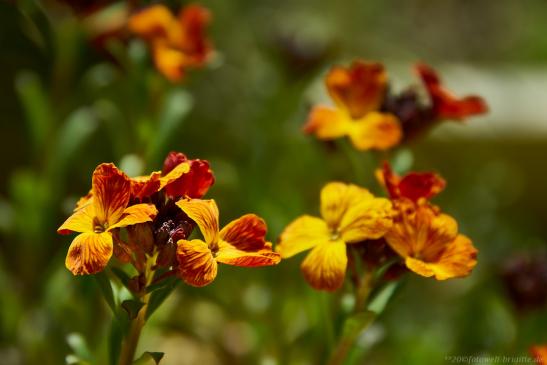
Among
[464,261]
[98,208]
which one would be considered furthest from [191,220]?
[464,261]

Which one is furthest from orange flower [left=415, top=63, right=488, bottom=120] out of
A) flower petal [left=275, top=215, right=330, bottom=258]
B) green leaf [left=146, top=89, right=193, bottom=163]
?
green leaf [left=146, top=89, right=193, bottom=163]

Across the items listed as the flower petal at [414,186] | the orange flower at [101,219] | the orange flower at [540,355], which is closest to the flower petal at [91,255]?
the orange flower at [101,219]

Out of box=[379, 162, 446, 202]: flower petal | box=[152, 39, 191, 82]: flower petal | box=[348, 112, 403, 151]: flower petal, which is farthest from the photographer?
box=[152, 39, 191, 82]: flower petal

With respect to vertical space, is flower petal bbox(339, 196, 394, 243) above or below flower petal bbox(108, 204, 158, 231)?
below

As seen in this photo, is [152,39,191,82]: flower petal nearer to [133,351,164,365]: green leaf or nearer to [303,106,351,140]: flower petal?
[303,106,351,140]: flower petal

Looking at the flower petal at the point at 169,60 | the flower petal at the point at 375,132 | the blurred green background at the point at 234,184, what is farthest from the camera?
the blurred green background at the point at 234,184

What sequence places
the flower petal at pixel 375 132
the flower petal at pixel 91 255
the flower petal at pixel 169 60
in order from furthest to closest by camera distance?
the flower petal at pixel 169 60
the flower petal at pixel 375 132
the flower petal at pixel 91 255

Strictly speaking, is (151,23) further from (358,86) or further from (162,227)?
(162,227)

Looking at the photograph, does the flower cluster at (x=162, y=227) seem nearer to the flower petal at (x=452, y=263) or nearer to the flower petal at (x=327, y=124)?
the flower petal at (x=452, y=263)
